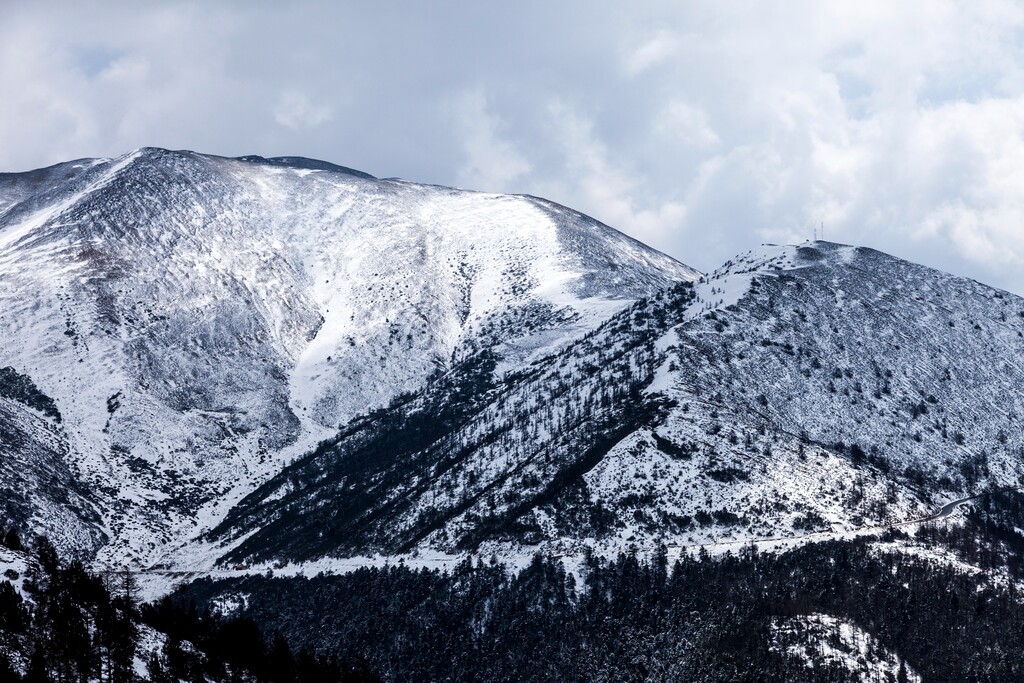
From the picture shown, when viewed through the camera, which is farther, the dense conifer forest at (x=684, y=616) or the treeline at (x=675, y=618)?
the treeline at (x=675, y=618)

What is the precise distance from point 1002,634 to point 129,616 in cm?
11277

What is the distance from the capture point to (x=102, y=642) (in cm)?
9256

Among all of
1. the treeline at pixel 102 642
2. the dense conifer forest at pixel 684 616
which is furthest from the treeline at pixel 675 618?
the treeline at pixel 102 642

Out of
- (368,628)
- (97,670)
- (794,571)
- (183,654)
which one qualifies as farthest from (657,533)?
(97,670)

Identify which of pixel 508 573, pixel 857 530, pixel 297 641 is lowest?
pixel 297 641

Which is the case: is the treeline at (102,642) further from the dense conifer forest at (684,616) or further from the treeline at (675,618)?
the treeline at (675,618)

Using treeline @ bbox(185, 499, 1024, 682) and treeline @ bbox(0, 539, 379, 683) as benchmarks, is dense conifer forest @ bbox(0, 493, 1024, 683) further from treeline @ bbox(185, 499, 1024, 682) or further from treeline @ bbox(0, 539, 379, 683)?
treeline @ bbox(0, 539, 379, 683)

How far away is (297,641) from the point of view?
18375 centimetres

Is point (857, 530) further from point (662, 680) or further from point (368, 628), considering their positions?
point (368, 628)

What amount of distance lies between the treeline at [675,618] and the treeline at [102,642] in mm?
50824

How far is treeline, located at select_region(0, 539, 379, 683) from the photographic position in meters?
84.2

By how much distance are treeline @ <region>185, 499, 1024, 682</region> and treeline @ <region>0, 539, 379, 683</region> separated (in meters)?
50.8

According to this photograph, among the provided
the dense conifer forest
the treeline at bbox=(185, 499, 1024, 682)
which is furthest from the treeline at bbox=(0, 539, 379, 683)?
the treeline at bbox=(185, 499, 1024, 682)

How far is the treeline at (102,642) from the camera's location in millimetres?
84188
